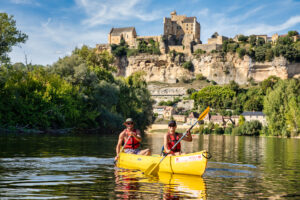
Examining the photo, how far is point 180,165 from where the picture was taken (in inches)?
423

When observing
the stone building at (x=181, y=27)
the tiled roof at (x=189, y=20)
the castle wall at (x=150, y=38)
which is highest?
the tiled roof at (x=189, y=20)

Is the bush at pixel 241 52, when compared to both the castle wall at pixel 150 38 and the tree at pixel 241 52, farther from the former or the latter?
the castle wall at pixel 150 38

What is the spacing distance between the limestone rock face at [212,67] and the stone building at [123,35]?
7.21 m

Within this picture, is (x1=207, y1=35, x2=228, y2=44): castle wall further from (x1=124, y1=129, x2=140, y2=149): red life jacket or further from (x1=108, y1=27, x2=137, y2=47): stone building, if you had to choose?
(x1=124, y1=129, x2=140, y2=149): red life jacket

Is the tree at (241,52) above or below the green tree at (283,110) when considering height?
above

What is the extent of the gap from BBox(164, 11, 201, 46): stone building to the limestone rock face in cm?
840

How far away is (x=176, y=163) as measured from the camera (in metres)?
10.8

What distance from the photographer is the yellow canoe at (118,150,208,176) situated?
10273 mm

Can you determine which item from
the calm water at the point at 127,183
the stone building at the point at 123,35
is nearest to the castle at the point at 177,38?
the stone building at the point at 123,35

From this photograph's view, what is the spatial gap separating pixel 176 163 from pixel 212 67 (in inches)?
4158

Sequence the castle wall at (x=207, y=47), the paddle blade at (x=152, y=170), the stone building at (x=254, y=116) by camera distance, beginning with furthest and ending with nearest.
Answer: the castle wall at (x=207, y=47) < the stone building at (x=254, y=116) < the paddle blade at (x=152, y=170)

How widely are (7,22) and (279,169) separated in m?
27.7

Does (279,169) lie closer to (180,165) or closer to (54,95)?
(180,165)

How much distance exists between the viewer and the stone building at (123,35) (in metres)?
128
